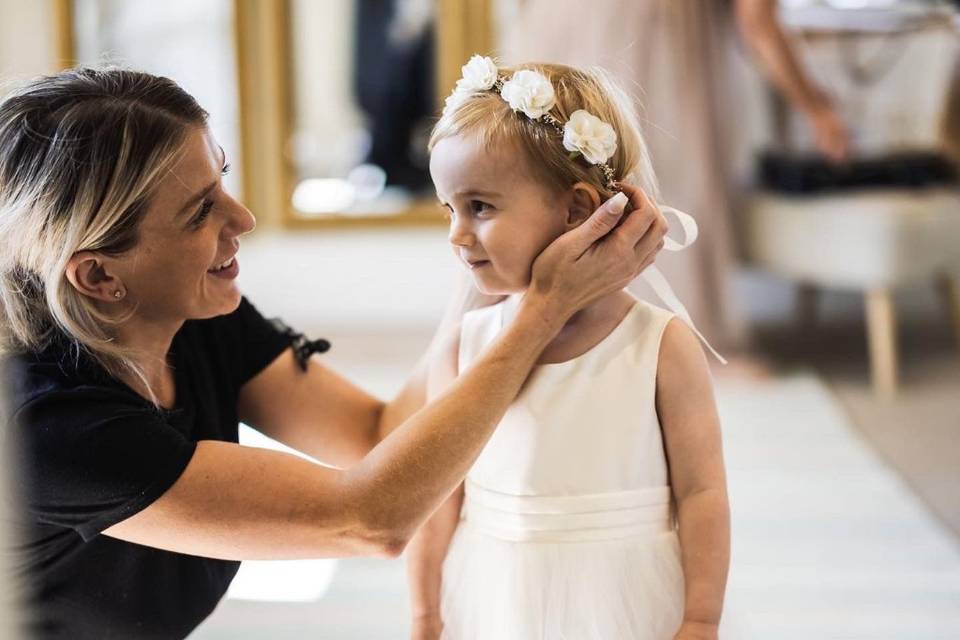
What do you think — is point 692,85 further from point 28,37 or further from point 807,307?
point 28,37

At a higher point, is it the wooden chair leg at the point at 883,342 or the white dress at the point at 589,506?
the white dress at the point at 589,506

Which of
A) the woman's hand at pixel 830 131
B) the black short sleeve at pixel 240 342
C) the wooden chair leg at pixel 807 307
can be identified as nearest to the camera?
the black short sleeve at pixel 240 342

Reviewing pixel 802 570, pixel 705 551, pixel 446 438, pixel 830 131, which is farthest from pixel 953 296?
pixel 446 438

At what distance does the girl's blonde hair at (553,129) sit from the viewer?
979mm

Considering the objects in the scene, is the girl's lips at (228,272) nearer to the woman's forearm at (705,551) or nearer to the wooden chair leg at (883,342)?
the woman's forearm at (705,551)

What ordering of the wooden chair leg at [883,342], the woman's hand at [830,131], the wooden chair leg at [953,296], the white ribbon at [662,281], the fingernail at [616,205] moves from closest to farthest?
the fingernail at [616,205], the white ribbon at [662,281], the wooden chair leg at [883,342], the woman's hand at [830,131], the wooden chair leg at [953,296]

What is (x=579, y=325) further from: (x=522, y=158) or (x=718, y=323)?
(x=718, y=323)

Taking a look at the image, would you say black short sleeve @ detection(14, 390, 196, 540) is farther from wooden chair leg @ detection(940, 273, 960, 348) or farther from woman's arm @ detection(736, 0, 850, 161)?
wooden chair leg @ detection(940, 273, 960, 348)

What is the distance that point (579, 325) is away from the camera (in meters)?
1.05

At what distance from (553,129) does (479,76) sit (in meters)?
0.09

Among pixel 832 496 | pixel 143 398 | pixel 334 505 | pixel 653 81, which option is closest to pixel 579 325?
pixel 334 505

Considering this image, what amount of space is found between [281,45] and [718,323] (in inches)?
59.3

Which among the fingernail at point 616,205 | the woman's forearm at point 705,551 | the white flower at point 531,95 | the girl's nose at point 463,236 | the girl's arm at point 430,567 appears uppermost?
the white flower at point 531,95

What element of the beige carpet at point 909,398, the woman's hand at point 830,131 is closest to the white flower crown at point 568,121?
the beige carpet at point 909,398
